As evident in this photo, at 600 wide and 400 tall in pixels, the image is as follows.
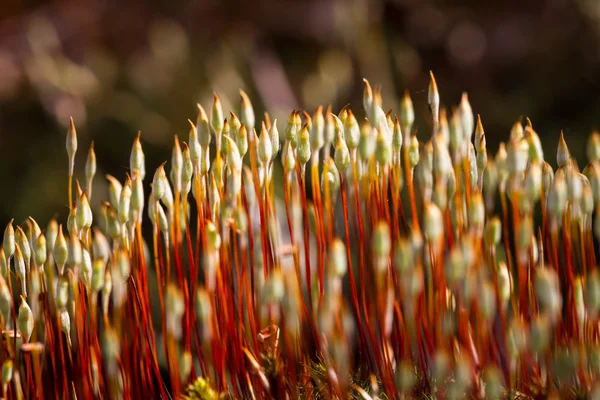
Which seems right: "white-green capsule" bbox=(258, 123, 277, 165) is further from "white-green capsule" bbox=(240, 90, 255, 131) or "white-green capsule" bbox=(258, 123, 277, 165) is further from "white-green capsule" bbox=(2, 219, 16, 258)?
"white-green capsule" bbox=(2, 219, 16, 258)

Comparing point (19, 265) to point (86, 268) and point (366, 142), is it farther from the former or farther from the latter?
point (366, 142)

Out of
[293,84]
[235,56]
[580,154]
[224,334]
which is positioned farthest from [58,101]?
[224,334]

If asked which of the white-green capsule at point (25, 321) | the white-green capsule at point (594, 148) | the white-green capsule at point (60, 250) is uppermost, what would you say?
the white-green capsule at point (594, 148)

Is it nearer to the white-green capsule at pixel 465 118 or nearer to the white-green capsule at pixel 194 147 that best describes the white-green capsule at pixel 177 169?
the white-green capsule at pixel 194 147

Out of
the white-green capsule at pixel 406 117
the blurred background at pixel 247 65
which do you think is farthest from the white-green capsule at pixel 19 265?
the blurred background at pixel 247 65

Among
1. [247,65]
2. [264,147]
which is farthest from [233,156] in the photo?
[247,65]

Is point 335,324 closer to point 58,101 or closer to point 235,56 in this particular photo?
point 58,101
